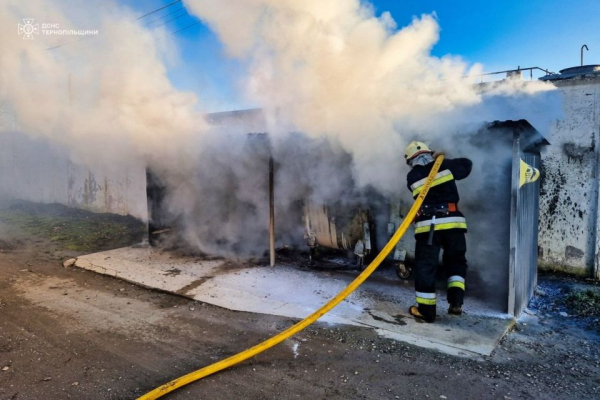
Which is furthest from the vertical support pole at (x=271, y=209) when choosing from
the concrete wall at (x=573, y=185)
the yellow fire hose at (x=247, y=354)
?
the concrete wall at (x=573, y=185)

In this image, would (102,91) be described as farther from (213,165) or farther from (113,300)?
(113,300)

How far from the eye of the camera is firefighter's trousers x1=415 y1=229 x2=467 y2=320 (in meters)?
3.91

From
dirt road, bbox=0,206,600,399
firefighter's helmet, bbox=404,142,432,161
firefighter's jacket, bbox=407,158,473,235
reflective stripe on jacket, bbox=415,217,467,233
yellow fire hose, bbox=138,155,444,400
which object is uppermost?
firefighter's helmet, bbox=404,142,432,161

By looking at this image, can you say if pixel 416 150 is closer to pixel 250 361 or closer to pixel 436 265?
pixel 436 265

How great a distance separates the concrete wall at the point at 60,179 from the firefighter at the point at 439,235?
8.84 metres

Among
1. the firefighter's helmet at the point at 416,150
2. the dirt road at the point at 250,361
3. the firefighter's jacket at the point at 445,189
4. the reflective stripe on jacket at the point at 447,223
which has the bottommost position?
the dirt road at the point at 250,361

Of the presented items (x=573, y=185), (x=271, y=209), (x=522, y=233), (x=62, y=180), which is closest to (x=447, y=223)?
(x=522, y=233)

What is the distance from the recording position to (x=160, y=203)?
7.68 meters

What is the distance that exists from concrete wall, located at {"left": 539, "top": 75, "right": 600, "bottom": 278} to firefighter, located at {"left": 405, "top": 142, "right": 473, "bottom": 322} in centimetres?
319

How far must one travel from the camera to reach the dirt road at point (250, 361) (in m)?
2.80

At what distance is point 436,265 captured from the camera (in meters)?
3.95

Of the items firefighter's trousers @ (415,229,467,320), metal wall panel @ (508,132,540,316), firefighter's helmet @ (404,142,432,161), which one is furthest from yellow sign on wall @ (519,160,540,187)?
firefighter's helmet @ (404,142,432,161)

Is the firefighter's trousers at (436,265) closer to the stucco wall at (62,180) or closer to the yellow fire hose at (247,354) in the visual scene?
the yellow fire hose at (247,354)

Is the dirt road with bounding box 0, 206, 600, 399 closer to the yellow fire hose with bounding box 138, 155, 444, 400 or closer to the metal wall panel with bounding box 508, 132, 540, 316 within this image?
the yellow fire hose with bounding box 138, 155, 444, 400
